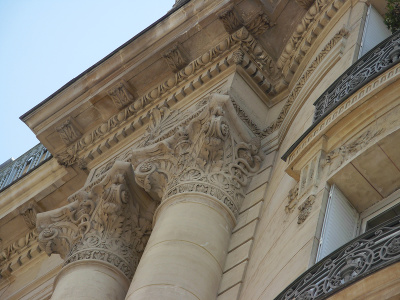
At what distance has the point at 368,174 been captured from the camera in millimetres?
10250

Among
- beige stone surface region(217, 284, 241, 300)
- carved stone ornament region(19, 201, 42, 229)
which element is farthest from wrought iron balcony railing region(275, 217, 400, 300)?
carved stone ornament region(19, 201, 42, 229)

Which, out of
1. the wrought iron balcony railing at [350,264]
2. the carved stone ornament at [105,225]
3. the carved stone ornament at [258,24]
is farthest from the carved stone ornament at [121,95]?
the wrought iron balcony railing at [350,264]

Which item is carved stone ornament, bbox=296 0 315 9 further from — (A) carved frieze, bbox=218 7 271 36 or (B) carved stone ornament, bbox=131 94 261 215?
(B) carved stone ornament, bbox=131 94 261 215

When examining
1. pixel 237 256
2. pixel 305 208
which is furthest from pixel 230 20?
pixel 305 208

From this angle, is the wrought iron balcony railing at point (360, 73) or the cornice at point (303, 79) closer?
the wrought iron balcony railing at point (360, 73)

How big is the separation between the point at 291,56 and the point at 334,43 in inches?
64.2

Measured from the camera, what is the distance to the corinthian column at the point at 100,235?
519 inches

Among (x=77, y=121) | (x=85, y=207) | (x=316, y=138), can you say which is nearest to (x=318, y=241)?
(x=316, y=138)

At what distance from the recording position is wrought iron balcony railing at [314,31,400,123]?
35.9ft

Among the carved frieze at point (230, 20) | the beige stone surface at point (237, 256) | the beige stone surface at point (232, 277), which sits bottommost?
the beige stone surface at point (232, 277)

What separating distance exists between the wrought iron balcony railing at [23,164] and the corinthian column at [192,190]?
14.8 ft

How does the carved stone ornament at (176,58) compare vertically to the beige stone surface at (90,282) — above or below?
above

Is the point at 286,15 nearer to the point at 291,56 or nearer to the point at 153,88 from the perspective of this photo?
the point at 291,56

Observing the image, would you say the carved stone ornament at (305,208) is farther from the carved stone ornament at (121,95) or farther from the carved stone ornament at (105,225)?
the carved stone ornament at (121,95)
